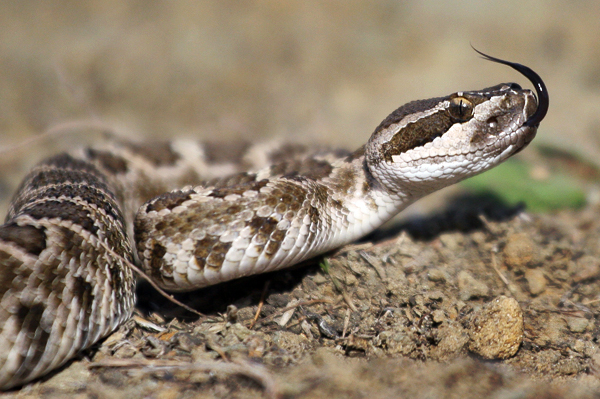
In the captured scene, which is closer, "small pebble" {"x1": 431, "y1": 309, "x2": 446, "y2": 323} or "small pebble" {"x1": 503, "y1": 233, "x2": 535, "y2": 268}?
"small pebble" {"x1": 431, "y1": 309, "x2": 446, "y2": 323}

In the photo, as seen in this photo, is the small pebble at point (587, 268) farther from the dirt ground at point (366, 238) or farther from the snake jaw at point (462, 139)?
the snake jaw at point (462, 139)

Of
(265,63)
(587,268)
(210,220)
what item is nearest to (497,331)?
(587,268)

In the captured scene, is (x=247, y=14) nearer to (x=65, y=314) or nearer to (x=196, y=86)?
(x=196, y=86)

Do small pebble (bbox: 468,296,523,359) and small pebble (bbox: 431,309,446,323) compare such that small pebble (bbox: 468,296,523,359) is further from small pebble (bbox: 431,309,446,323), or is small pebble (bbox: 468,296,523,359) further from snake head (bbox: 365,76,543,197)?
snake head (bbox: 365,76,543,197)

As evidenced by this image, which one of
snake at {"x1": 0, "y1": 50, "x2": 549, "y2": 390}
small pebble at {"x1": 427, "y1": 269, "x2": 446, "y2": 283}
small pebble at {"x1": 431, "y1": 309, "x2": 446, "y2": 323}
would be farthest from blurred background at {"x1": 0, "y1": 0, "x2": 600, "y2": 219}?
small pebble at {"x1": 431, "y1": 309, "x2": 446, "y2": 323}

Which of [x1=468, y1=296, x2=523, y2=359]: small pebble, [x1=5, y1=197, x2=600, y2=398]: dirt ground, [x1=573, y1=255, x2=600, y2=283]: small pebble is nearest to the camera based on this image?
[x1=5, y1=197, x2=600, y2=398]: dirt ground

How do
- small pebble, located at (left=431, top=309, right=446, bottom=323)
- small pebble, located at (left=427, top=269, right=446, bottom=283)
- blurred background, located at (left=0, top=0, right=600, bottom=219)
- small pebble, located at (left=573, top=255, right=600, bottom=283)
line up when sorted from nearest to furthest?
small pebble, located at (left=431, top=309, right=446, bottom=323) → small pebble, located at (left=427, top=269, right=446, bottom=283) → small pebble, located at (left=573, top=255, right=600, bottom=283) → blurred background, located at (left=0, top=0, right=600, bottom=219)

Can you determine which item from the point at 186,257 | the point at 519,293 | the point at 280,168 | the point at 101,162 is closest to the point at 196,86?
the point at 101,162
